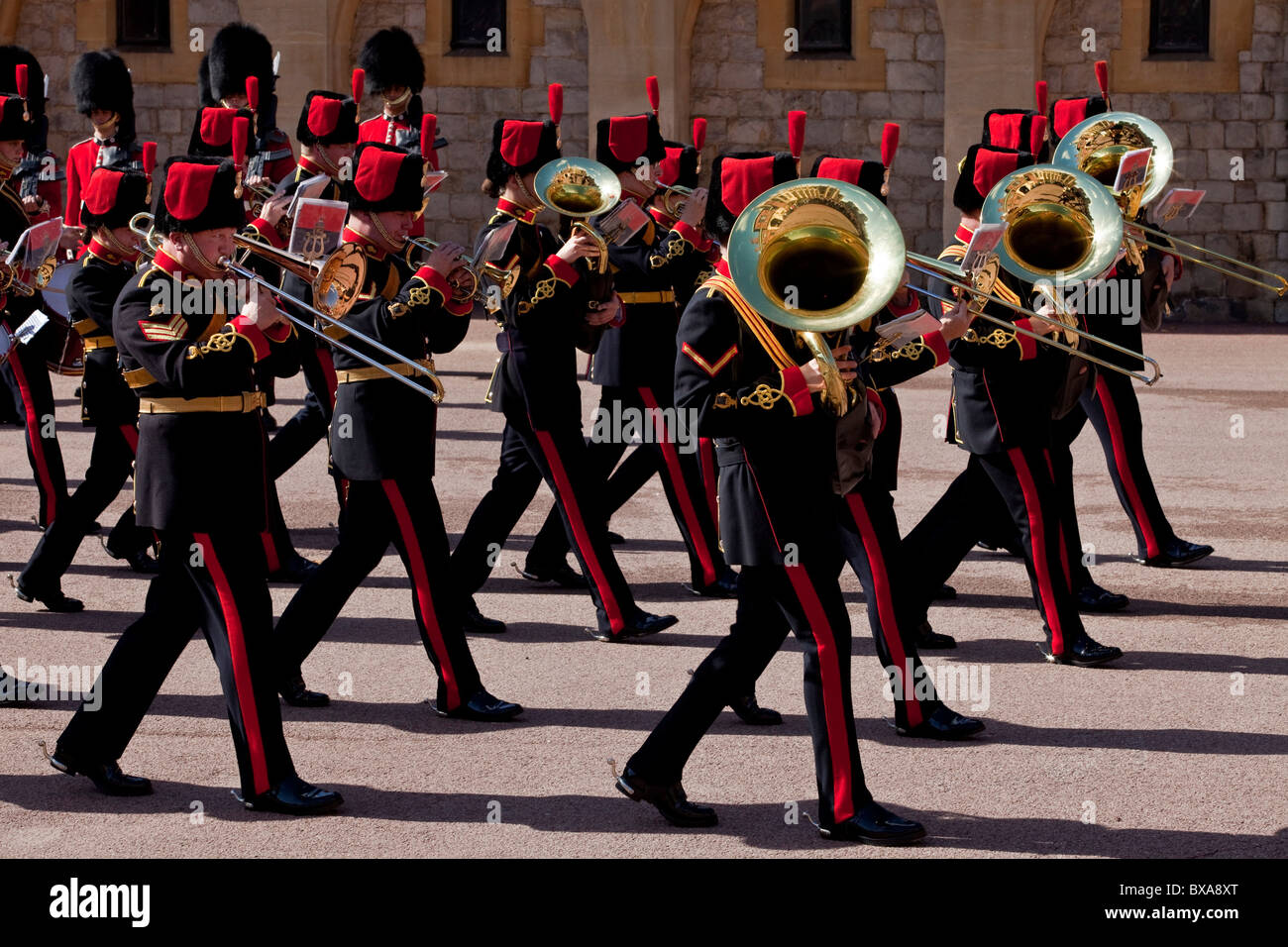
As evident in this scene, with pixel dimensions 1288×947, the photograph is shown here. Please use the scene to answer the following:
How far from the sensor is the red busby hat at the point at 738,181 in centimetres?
511

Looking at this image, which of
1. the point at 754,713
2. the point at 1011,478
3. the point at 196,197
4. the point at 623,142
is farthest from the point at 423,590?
the point at 623,142

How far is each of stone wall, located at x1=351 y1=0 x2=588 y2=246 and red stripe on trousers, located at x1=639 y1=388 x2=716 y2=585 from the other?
35.3 feet

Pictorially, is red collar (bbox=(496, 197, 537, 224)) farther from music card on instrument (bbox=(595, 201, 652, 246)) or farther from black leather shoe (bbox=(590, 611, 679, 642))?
black leather shoe (bbox=(590, 611, 679, 642))

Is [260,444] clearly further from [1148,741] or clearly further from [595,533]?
[1148,741]

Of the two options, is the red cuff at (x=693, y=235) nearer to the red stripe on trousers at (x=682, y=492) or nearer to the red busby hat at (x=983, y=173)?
the red stripe on trousers at (x=682, y=492)

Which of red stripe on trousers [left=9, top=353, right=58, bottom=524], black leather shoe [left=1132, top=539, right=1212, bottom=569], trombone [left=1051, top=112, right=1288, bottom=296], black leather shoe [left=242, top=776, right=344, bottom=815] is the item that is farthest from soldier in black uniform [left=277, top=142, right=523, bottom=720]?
black leather shoe [left=1132, top=539, right=1212, bottom=569]

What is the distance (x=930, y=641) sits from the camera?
6859 millimetres

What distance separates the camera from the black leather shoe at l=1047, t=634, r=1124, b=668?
656 centimetres

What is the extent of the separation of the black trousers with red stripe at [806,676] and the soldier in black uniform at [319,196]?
10.1ft

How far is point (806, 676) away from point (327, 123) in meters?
4.96

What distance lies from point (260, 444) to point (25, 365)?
305 cm

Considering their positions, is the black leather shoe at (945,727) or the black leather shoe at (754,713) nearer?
the black leather shoe at (945,727)

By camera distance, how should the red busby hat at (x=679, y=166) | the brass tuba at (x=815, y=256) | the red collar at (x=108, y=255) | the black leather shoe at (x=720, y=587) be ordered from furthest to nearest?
the red busby hat at (x=679, y=166) → the black leather shoe at (x=720, y=587) → the red collar at (x=108, y=255) → the brass tuba at (x=815, y=256)

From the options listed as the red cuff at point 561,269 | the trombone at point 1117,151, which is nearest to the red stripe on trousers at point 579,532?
the red cuff at point 561,269
